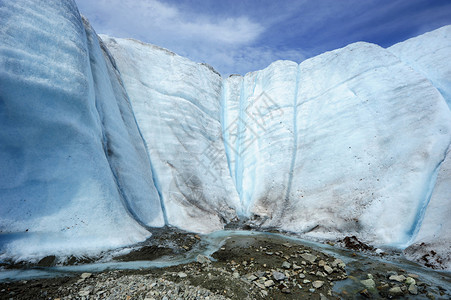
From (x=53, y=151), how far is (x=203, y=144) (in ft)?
21.9

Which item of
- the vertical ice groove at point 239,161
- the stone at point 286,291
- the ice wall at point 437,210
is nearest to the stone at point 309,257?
the stone at point 286,291

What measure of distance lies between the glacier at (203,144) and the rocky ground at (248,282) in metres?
1.29

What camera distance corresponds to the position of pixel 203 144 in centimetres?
1137

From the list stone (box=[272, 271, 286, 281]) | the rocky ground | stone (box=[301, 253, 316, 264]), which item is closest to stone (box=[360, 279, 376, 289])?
the rocky ground

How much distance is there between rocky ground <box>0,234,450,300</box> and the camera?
133 inches

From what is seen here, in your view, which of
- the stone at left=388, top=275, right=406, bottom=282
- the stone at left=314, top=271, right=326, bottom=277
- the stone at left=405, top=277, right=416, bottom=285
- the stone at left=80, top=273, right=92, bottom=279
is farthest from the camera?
the stone at left=314, top=271, right=326, bottom=277

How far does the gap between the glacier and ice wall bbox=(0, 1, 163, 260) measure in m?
0.03

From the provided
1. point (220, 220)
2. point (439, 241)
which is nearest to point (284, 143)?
point (220, 220)

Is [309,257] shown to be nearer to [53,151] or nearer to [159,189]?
[159,189]

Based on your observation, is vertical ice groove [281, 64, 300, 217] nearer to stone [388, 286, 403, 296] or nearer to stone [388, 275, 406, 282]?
stone [388, 275, 406, 282]

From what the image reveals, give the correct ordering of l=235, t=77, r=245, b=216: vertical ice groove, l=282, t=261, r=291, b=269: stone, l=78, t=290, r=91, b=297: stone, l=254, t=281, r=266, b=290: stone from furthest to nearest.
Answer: l=235, t=77, r=245, b=216: vertical ice groove → l=282, t=261, r=291, b=269: stone → l=254, t=281, r=266, b=290: stone → l=78, t=290, r=91, b=297: stone

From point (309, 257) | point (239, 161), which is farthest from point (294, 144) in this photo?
point (309, 257)

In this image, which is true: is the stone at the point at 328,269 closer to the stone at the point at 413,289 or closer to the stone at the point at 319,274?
the stone at the point at 319,274

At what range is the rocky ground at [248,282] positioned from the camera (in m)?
3.38
